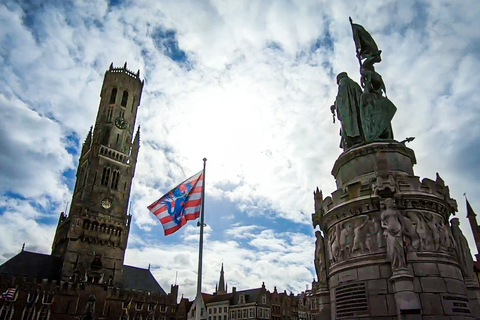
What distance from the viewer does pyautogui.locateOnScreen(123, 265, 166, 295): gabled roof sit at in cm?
6461

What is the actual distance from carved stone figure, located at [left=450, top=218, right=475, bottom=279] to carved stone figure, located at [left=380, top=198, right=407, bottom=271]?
268cm

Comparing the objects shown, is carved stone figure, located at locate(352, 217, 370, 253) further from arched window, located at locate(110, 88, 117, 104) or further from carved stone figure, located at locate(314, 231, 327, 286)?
arched window, located at locate(110, 88, 117, 104)

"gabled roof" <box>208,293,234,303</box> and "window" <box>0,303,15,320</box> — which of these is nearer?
"window" <box>0,303,15,320</box>

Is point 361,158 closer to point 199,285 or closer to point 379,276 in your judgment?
point 379,276

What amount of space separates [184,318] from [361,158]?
60.9 m

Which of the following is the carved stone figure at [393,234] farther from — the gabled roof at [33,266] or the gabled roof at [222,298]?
the gabled roof at [222,298]

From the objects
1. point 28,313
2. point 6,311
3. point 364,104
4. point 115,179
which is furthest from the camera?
point 115,179

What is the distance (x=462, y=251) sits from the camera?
12.8 meters

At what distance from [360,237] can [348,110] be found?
6.77m

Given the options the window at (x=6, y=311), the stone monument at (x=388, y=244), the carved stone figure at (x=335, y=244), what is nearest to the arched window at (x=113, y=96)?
the window at (x=6, y=311)

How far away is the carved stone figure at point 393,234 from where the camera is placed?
37.6 feet

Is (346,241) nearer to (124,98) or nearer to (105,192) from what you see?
(105,192)

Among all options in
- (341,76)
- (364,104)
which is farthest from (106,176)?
(364,104)

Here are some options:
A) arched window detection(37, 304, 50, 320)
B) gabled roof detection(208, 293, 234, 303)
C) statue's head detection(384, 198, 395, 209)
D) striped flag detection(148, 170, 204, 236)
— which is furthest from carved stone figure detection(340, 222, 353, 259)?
gabled roof detection(208, 293, 234, 303)
